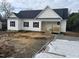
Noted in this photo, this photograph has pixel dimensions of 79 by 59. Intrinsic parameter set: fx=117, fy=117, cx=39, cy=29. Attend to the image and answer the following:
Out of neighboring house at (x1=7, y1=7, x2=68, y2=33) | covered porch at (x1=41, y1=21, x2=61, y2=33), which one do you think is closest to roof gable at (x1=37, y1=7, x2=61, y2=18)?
neighboring house at (x1=7, y1=7, x2=68, y2=33)

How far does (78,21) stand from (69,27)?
2.32m

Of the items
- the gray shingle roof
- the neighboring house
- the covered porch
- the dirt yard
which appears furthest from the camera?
the gray shingle roof

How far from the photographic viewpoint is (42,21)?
20.8m

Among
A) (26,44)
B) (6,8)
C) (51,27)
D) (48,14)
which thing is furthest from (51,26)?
(6,8)

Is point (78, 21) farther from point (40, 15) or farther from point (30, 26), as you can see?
point (30, 26)

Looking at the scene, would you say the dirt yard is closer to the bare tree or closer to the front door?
the front door

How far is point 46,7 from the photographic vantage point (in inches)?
787

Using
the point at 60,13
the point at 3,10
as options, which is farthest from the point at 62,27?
the point at 3,10

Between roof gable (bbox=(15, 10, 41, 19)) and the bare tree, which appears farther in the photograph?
the bare tree

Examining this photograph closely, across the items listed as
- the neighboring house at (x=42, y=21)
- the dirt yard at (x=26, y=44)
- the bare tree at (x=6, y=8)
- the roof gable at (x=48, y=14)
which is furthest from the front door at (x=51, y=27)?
the bare tree at (x=6, y=8)

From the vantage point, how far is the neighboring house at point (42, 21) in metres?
19.6

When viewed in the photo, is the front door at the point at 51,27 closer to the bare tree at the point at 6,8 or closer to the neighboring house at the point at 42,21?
the neighboring house at the point at 42,21

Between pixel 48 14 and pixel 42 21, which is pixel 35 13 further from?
pixel 48 14

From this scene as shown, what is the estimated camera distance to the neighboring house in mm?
19625
